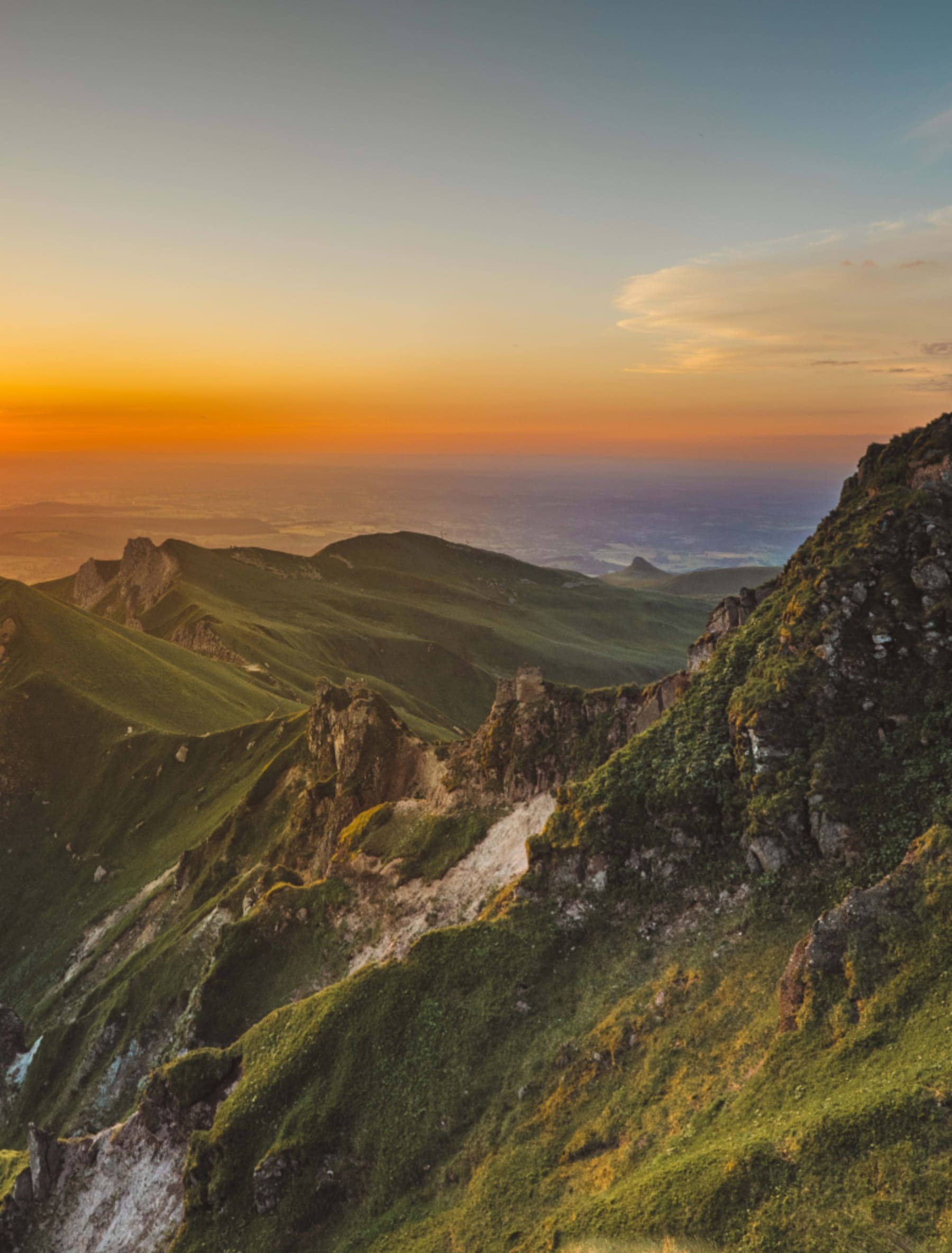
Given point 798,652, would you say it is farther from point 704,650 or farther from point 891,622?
point 704,650

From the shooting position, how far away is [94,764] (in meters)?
118

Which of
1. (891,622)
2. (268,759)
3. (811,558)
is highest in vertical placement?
(811,558)

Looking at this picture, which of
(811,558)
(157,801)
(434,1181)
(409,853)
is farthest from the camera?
(157,801)

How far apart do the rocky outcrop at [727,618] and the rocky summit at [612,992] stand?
0.77 feet

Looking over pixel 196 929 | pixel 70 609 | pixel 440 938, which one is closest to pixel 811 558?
pixel 440 938

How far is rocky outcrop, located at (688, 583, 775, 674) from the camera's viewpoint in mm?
46438

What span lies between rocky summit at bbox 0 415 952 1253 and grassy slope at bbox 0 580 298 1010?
3328cm

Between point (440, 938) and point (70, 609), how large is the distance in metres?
146

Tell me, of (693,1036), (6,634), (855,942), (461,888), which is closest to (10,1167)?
(461,888)

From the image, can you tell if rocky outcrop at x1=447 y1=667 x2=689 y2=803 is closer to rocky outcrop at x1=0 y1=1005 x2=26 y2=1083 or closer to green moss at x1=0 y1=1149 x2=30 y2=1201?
green moss at x1=0 y1=1149 x2=30 y2=1201

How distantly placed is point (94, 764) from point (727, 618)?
107 meters

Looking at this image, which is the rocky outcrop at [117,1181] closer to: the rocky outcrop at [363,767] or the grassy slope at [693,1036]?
the grassy slope at [693,1036]

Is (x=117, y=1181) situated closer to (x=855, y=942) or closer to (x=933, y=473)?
(x=855, y=942)

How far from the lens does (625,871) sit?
37.2m
